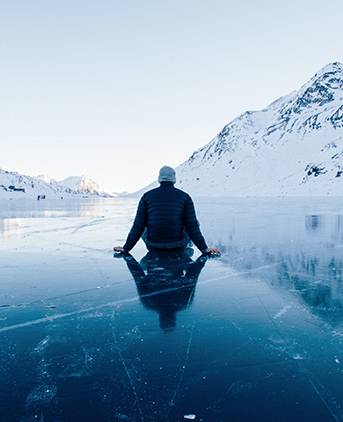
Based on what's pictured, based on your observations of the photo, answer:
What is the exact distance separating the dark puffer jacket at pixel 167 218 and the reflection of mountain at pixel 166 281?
0.37 meters

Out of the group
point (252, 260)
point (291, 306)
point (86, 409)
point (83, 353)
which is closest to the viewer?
point (86, 409)

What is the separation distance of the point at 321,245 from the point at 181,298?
6.31 m

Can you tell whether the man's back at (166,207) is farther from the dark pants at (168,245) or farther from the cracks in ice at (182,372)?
the cracks in ice at (182,372)

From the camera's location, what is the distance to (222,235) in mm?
12023

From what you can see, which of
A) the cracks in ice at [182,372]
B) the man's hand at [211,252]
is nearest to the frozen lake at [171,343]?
the cracks in ice at [182,372]

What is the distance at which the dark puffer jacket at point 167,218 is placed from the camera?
7477mm

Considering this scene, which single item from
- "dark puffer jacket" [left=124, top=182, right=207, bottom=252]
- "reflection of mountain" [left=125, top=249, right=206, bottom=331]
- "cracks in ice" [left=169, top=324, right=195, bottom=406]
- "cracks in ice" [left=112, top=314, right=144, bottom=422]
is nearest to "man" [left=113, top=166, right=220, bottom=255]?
"dark puffer jacket" [left=124, top=182, right=207, bottom=252]

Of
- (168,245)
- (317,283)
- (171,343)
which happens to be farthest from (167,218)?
(171,343)

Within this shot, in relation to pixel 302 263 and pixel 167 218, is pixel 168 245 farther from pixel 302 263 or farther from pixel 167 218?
pixel 302 263

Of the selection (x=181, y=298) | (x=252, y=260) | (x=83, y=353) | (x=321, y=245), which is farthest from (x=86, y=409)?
(x=321, y=245)

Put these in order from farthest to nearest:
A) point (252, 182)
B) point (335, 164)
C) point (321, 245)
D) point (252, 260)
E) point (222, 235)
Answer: point (252, 182) → point (335, 164) → point (222, 235) → point (321, 245) → point (252, 260)

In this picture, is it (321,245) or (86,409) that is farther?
→ (321,245)

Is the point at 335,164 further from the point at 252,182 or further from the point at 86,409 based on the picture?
the point at 86,409

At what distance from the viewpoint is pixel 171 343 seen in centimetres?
339
